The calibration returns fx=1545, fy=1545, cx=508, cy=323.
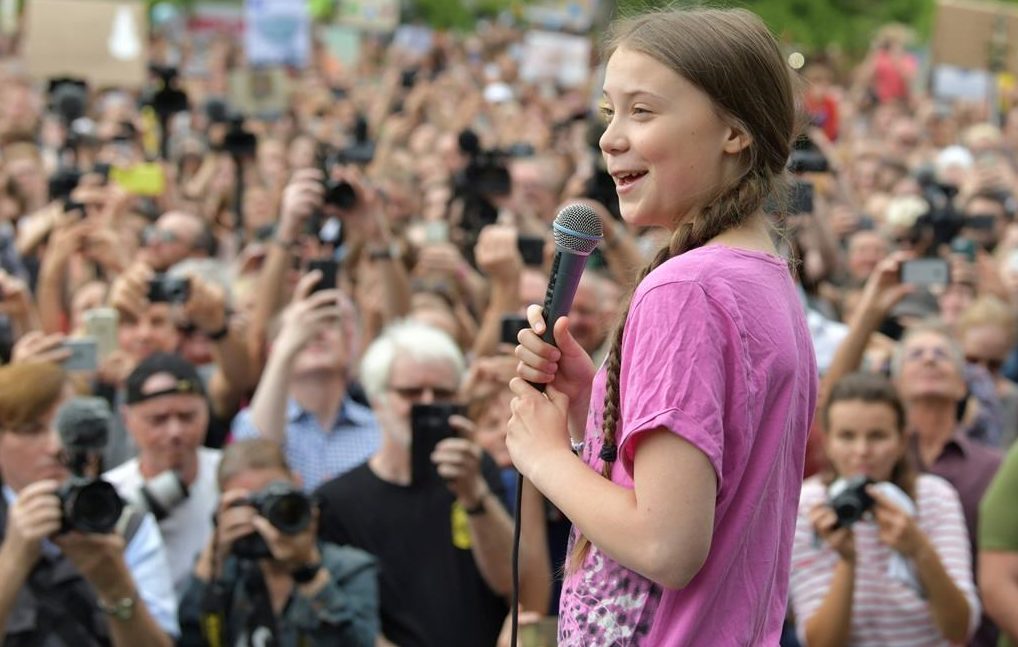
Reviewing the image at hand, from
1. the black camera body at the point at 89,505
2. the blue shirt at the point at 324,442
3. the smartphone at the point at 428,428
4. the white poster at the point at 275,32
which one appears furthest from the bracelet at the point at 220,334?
the white poster at the point at 275,32

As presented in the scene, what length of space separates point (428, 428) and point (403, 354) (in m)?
0.65

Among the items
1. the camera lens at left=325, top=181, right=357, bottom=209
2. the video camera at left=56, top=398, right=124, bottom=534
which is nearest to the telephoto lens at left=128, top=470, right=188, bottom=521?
the video camera at left=56, top=398, right=124, bottom=534

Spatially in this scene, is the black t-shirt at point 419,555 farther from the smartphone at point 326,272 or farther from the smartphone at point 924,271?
the smartphone at point 924,271

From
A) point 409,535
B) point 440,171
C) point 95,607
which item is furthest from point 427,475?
point 440,171

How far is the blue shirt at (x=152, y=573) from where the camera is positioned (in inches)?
166

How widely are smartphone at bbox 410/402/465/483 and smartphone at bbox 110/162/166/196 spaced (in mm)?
5224

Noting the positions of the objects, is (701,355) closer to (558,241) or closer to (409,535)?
(558,241)

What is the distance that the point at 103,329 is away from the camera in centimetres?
572

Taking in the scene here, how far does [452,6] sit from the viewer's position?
31.2 m

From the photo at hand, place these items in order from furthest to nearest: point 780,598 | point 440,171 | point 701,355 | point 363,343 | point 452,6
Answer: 1. point 452,6
2. point 440,171
3. point 363,343
4. point 780,598
5. point 701,355

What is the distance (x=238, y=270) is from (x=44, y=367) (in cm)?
309

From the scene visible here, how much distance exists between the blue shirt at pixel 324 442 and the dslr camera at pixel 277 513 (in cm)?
149

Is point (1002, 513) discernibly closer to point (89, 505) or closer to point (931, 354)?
point (931, 354)

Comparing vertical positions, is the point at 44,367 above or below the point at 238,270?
above
